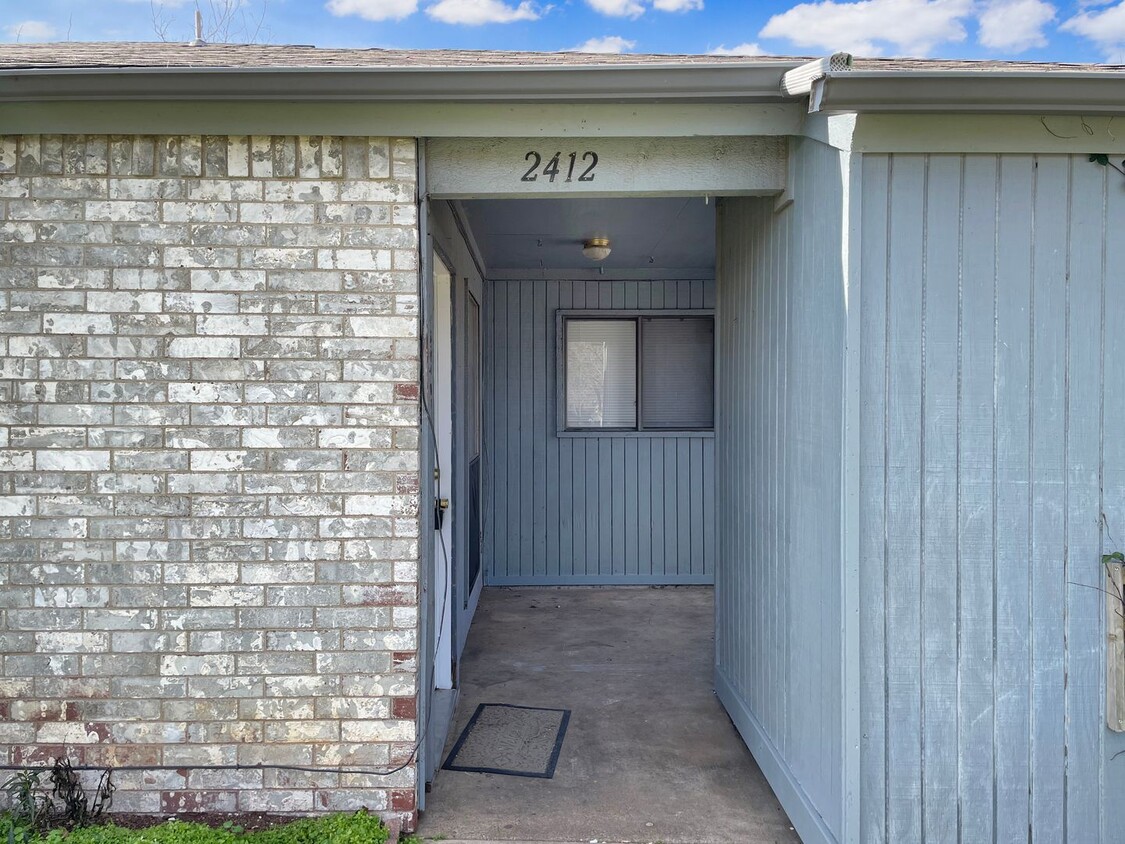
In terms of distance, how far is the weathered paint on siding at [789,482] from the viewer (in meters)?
2.29

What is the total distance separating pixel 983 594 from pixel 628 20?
9031 mm

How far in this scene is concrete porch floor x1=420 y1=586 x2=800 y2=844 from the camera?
2.62 m

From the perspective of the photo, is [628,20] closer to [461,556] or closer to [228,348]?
[461,556]

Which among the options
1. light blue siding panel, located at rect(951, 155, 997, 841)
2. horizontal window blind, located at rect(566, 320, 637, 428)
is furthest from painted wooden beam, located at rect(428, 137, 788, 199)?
horizontal window blind, located at rect(566, 320, 637, 428)

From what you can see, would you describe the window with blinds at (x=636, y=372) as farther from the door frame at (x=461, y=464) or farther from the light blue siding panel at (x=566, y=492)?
the door frame at (x=461, y=464)

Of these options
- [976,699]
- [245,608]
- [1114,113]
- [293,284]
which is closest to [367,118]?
[293,284]

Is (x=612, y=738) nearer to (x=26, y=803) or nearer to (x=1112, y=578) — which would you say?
(x=1112, y=578)

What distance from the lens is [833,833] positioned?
2270 millimetres

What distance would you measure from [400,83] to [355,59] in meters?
0.65

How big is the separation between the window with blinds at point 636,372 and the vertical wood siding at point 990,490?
3784 millimetres

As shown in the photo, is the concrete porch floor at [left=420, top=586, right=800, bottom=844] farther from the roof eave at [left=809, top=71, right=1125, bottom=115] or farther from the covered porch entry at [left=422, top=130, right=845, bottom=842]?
the roof eave at [left=809, top=71, right=1125, bottom=115]

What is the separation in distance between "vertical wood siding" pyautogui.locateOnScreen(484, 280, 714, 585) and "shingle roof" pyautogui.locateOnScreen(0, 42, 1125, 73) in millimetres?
2837

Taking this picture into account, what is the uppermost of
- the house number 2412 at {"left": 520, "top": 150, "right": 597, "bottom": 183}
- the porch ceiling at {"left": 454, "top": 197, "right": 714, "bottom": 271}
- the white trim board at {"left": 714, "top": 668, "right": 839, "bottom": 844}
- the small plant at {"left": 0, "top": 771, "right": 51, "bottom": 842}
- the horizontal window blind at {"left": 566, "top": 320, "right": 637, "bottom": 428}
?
the porch ceiling at {"left": 454, "top": 197, "right": 714, "bottom": 271}

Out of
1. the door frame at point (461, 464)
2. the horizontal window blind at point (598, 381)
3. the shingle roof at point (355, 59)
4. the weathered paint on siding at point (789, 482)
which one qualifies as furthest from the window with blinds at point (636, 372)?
the shingle roof at point (355, 59)
